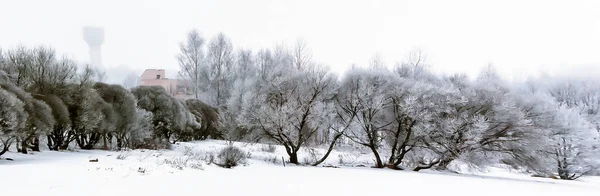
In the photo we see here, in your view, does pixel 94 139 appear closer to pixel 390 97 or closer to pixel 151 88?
pixel 151 88

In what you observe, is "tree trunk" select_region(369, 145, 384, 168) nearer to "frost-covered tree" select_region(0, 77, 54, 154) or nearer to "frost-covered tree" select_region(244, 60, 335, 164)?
"frost-covered tree" select_region(244, 60, 335, 164)

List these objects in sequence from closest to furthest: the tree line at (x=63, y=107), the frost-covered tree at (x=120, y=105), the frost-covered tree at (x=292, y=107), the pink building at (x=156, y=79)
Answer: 1. the tree line at (x=63, y=107)
2. the frost-covered tree at (x=292, y=107)
3. the frost-covered tree at (x=120, y=105)
4. the pink building at (x=156, y=79)

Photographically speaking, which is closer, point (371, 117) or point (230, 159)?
point (230, 159)

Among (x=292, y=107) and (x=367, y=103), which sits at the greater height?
(x=367, y=103)

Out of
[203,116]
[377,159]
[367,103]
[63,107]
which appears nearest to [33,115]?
[63,107]

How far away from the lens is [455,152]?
62.0 feet

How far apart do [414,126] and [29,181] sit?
662 inches

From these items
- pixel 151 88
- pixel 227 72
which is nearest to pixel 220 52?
pixel 227 72

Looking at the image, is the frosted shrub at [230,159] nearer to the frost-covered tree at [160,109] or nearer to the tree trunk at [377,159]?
the tree trunk at [377,159]

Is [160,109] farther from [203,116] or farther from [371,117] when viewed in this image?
[371,117]

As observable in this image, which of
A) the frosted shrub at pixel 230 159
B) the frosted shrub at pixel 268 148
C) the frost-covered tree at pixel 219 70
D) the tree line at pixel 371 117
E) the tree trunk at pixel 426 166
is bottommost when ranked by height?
the tree trunk at pixel 426 166

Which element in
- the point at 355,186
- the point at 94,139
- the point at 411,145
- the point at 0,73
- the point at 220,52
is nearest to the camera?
the point at 355,186

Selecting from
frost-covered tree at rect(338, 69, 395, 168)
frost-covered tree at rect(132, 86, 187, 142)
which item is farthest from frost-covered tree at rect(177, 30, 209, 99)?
frost-covered tree at rect(338, 69, 395, 168)

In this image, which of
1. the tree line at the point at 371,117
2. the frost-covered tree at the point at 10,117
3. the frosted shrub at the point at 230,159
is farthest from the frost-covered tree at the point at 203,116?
the frost-covered tree at the point at 10,117
